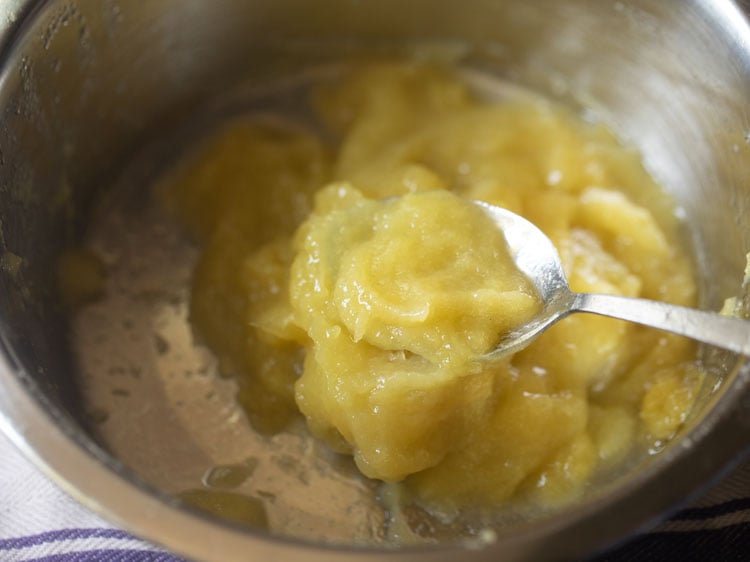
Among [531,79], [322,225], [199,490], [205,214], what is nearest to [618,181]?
[531,79]

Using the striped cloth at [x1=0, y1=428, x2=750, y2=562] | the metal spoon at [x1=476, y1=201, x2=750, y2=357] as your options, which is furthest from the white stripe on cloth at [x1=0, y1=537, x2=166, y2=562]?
the metal spoon at [x1=476, y1=201, x2=750, y2=357]

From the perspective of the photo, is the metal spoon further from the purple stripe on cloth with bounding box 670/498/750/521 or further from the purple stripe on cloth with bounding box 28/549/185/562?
the purple stripe on cloth with bounding box 28/549/185/562

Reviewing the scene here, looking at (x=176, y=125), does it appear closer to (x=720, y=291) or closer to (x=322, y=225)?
(x=322, y=225)

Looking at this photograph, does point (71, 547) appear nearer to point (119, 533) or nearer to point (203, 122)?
point (119, 533)

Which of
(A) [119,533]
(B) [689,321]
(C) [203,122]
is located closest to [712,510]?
(B) [689,321]

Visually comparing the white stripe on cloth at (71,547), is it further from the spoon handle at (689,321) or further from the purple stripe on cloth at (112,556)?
the spoon handle at (689,321)
